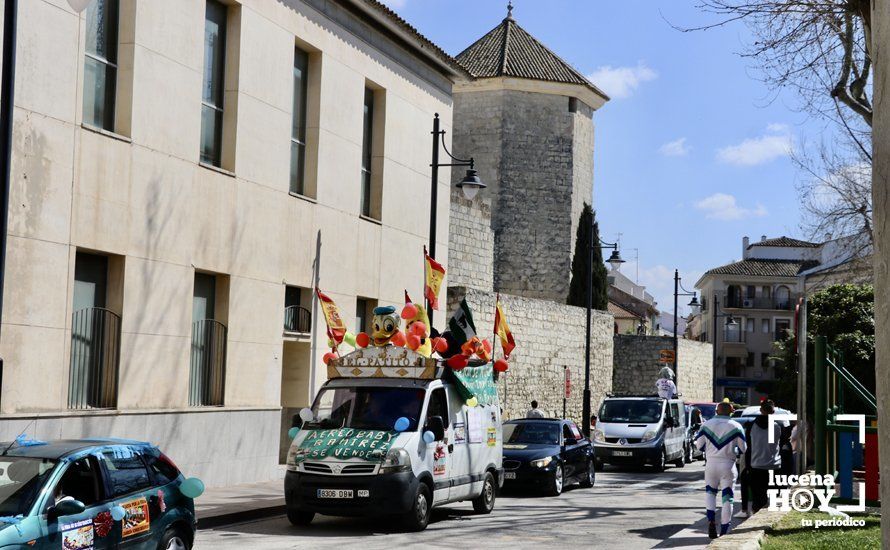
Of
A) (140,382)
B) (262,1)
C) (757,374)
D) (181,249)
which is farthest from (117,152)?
(757,374)

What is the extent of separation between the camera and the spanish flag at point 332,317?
21.3 meters

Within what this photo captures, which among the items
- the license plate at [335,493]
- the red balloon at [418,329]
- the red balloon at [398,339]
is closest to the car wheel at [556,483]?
the red balloon at [418,329]

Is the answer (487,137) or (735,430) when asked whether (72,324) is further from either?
(487,137)

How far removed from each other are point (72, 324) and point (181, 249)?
2689 mm

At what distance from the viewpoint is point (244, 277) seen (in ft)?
64.1

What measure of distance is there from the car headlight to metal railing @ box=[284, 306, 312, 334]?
7962mm

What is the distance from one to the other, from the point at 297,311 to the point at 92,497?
43.0 ft

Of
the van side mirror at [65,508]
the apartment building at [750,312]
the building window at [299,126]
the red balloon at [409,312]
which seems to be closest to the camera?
the van side mirror at [65,508]

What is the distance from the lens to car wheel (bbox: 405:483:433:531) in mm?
14023

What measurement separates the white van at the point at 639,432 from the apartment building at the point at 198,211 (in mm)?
6542

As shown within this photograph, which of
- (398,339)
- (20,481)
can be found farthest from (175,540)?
(398,339)

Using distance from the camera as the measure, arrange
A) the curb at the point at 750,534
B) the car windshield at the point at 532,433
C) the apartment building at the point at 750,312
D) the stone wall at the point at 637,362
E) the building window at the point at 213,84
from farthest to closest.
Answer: the apartment building at the point at 750,312
the stone wall at the point at 637,362
the car windshield at the point at 532,433
the building window at the point at 213,84
the curb at the point at 750,534

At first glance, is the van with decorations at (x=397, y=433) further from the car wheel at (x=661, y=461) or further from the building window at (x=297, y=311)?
the car wheel at (x=661, y=461)

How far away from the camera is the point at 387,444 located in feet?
45.8
